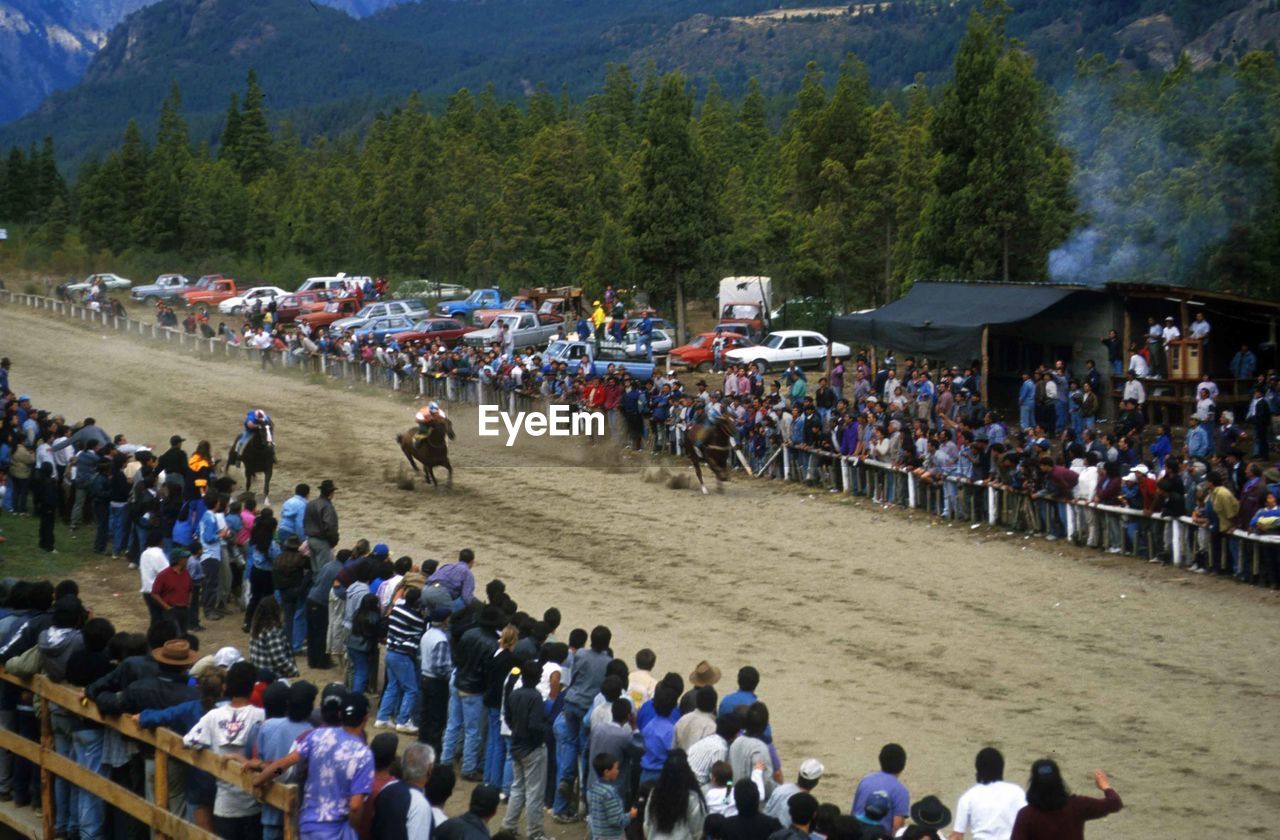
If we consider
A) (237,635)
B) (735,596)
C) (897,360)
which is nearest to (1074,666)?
(735,596)

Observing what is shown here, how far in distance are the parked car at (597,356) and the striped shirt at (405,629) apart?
22.9 m

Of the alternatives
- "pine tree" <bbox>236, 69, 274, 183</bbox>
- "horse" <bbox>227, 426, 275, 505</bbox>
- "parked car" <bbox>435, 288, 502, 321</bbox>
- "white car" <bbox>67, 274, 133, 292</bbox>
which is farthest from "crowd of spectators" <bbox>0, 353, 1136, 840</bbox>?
"pine tree" <bbox>236, 69, 274, 183</bbox>

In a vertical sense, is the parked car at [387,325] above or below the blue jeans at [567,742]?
above

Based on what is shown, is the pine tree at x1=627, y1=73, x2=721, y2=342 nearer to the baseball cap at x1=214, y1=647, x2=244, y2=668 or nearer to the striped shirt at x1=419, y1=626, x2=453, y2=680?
the striped shirt at x1=419, y1=626, x2=453, y2=680

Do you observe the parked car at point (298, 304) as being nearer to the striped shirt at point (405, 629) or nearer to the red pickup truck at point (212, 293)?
the red pickup truck at point (212, 293)

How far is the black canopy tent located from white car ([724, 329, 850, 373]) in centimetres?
1005

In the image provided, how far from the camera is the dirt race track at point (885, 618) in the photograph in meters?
12.6

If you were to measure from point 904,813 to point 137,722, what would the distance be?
4.97 m

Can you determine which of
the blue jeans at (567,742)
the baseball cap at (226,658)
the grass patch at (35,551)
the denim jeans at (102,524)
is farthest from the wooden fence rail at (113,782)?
the denim jeans at (102,524)

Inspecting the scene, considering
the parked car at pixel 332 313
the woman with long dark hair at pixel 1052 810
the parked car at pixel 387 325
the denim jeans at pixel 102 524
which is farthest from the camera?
the parked car at pixel 332 313

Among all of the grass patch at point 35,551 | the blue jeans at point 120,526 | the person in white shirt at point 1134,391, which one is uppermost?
the person in white shirt at point 1134,391

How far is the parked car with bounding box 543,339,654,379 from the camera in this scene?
120ft

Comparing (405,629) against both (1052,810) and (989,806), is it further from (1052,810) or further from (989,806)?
(1052,810)

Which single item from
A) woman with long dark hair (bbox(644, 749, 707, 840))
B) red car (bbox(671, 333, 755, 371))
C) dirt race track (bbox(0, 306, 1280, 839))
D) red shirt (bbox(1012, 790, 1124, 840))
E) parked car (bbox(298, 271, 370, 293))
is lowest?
dirt race track (bbox(0, 306, 1280, 839))
